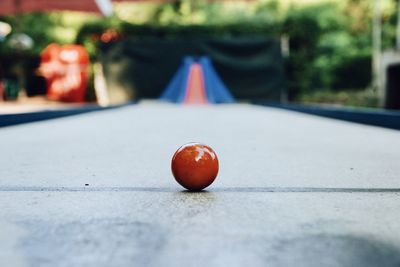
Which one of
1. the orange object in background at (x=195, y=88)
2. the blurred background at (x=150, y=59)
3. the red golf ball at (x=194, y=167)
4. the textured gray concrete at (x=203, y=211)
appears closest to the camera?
the textured gray concrete at (x=203, y=211)

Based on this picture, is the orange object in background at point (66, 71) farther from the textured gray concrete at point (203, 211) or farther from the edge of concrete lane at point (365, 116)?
the textured gray concrete at point (203, 211)

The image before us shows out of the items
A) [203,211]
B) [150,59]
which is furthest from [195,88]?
[203,211]

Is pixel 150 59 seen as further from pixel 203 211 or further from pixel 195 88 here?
pixel 203 211

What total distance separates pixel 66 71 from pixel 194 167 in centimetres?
1151

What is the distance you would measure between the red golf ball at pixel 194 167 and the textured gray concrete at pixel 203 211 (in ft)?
0.16

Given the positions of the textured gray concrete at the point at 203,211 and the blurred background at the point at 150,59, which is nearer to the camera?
the textured gray concrete at the point at 203,211

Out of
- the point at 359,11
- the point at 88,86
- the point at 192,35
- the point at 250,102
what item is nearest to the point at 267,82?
the point at 250,102

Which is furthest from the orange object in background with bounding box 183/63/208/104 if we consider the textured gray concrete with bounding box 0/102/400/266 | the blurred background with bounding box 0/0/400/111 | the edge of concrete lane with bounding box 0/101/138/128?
the textured gray concrete with bounding box 0/102/400/266

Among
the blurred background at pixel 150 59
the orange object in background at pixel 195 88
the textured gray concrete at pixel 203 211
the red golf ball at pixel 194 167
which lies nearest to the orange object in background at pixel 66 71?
the blurred background at pixel 150 59

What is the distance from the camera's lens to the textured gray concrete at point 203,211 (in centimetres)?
112

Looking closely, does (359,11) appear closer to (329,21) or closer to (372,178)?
(329,21)

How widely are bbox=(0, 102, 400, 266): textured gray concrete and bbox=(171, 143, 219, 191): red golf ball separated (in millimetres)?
48

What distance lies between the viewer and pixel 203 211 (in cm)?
153

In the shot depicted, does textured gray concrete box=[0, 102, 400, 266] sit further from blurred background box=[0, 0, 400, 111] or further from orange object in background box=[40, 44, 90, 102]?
blurred background box=[0, 0, 400, 111]
